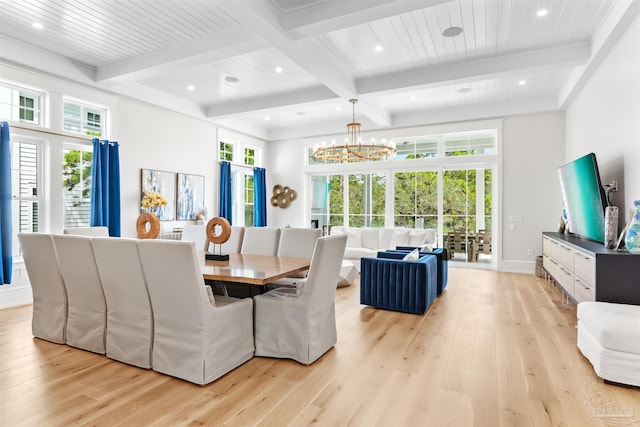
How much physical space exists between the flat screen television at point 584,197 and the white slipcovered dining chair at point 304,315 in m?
2.87

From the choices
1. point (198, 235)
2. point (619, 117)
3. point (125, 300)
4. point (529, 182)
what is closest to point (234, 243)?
point (198, 235)

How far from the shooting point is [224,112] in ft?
21.9

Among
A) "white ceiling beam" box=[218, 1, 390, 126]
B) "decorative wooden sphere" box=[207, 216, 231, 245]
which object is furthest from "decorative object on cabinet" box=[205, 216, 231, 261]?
"white ceiling beam" box=[218, 1, 390, 126]

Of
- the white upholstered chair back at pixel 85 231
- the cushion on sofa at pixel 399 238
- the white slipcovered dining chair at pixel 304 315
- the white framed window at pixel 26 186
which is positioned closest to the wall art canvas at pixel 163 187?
the white framed window at pixel 26 186

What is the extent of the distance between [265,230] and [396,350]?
206 cm

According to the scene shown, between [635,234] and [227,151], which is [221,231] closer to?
[635,234]

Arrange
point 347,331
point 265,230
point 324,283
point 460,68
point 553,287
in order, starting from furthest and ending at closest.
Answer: point 553,287
point 460,68
point 265,230
point 347,331
point 324,283

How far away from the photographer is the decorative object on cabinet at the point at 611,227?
346 centimetres

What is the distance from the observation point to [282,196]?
8656 millimetres

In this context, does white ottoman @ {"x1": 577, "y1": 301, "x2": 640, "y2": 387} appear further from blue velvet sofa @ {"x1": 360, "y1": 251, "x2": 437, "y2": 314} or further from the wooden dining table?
the wooden dining table

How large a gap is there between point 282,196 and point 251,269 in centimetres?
584

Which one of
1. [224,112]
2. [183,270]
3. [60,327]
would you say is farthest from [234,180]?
[183,270]

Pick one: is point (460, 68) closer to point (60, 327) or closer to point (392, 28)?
point (392, 28)

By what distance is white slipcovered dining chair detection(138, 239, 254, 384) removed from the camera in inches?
90.0
